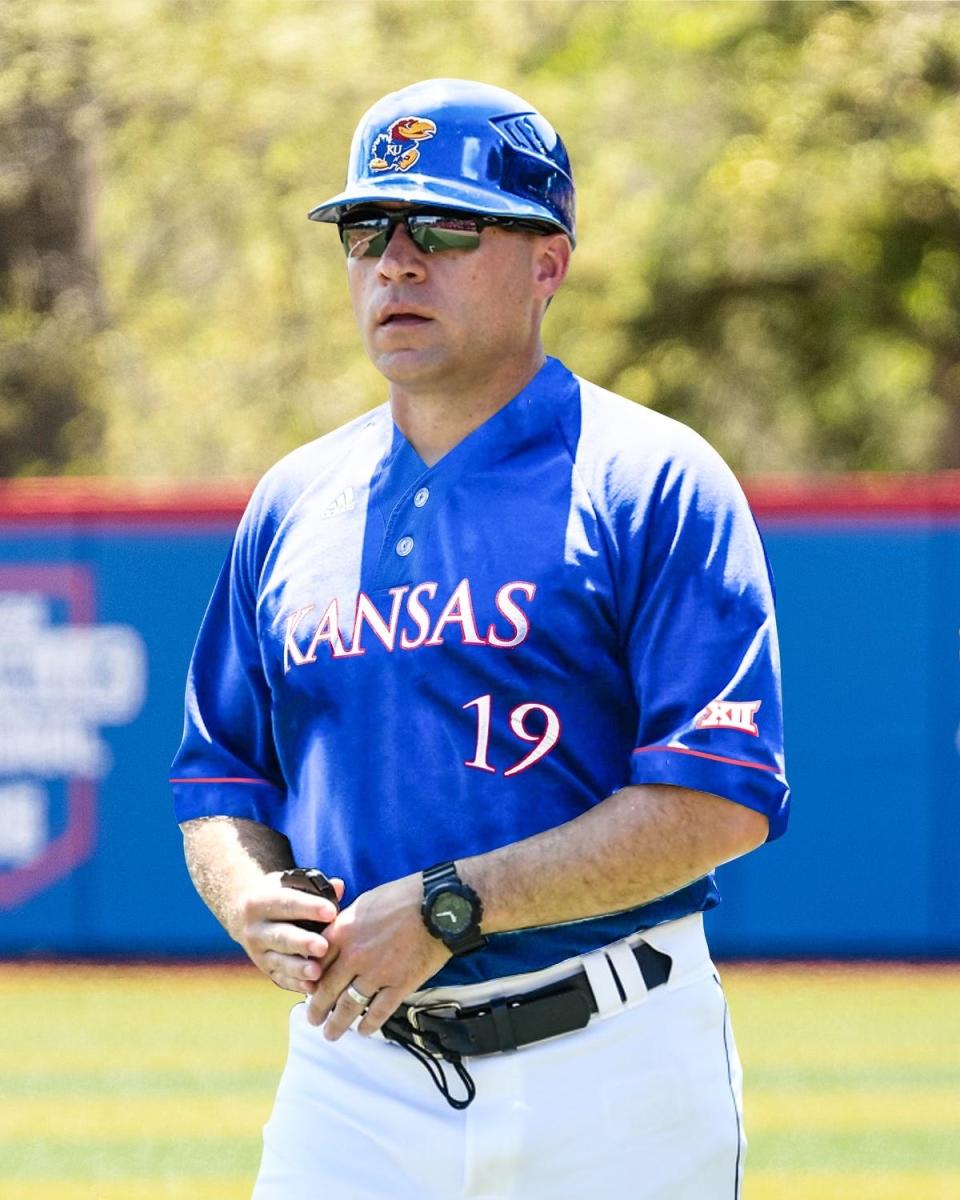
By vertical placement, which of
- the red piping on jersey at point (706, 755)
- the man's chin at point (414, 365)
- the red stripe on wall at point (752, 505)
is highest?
the man's chin at point (414, 365)

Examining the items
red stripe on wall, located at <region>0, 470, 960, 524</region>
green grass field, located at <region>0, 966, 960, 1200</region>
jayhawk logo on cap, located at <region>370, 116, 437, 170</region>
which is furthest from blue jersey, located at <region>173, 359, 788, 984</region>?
red stripe on wall, located at <region>0, 470, 960, 524</region>

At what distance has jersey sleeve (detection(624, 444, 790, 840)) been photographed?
8.68 feet

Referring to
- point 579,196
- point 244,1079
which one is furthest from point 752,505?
point 579,196

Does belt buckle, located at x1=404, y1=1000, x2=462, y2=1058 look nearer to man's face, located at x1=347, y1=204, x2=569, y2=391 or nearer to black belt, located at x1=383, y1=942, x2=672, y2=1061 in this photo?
black belt, located at x1=383, y1=942, x2=672, y2=1061

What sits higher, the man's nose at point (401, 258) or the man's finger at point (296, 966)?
the man's nose at point (401, 258)

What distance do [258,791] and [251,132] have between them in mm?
17055

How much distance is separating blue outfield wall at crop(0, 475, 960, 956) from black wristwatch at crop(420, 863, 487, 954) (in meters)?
8.31

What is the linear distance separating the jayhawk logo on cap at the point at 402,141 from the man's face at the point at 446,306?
0.19ft

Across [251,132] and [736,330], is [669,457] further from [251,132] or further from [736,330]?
[736,330]

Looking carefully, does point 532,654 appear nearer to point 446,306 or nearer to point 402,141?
point 446,306

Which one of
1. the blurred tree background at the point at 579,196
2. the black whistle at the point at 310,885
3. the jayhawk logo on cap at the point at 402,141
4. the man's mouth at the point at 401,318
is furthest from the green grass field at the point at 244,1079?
the blurred tree background at the point at 579,196

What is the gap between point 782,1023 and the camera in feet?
31.0

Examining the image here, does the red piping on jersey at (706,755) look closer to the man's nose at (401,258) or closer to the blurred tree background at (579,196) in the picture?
the man's nose at (401,258)

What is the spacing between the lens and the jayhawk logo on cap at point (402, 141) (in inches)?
112
